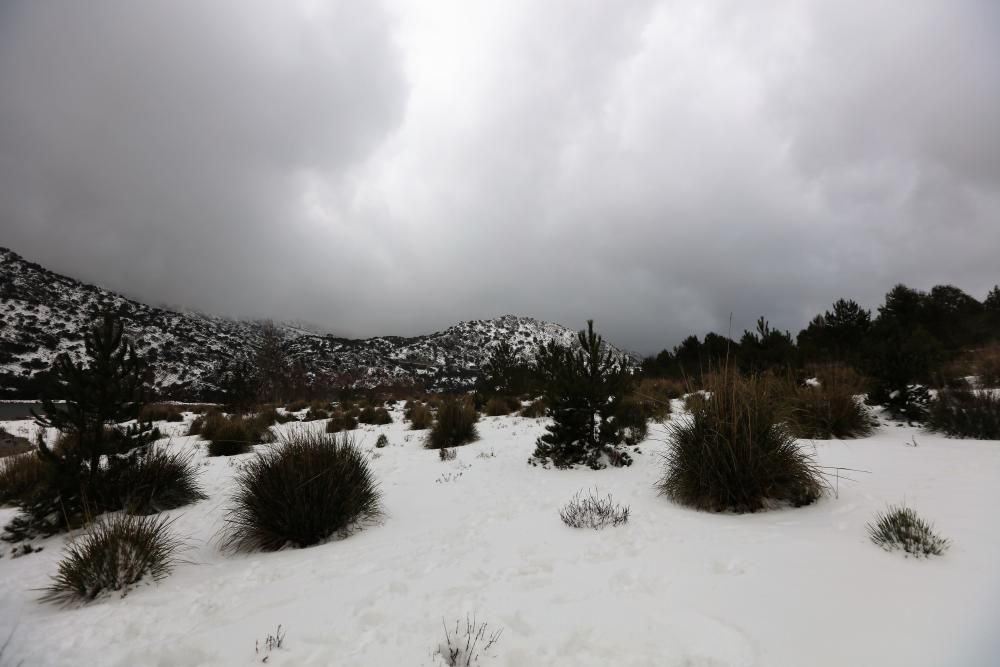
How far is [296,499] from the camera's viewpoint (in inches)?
180

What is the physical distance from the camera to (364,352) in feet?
213

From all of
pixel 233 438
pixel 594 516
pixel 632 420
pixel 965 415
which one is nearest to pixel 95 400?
pixel 233 438

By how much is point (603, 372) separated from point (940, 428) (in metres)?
6.35

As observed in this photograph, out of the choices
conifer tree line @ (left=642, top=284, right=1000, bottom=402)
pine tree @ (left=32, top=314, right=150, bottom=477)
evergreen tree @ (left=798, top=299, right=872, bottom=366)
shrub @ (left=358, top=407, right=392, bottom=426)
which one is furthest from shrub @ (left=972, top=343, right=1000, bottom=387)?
pine tree @ (left=32, top=314, right=150, bottom=477)

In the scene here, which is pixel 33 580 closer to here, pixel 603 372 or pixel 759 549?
pixel 759 549

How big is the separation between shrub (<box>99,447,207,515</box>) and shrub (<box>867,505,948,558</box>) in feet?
27.9

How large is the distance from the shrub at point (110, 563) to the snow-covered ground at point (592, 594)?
0.51ft

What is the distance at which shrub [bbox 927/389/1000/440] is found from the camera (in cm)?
670

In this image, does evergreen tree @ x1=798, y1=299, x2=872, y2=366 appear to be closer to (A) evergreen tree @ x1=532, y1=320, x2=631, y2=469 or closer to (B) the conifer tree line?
(B) the conifer tree line

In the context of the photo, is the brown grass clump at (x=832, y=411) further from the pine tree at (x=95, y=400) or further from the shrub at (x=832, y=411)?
the pine tree at (x=95, y=400)

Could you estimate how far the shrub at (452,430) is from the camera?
1108cm

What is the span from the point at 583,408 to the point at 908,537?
17.6 feet

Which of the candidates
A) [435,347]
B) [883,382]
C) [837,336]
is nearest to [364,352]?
[435,347]

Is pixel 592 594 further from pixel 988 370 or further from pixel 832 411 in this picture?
pixel 988 370
